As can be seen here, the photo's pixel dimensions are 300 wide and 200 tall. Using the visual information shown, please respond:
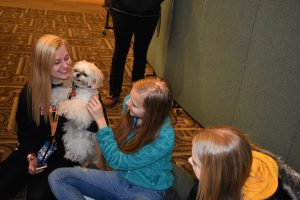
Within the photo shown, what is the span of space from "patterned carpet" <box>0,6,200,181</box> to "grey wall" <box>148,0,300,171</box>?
37 centimetres

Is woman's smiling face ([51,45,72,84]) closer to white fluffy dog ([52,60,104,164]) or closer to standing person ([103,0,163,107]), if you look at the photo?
white fluffy dog ([52,60,104,164])

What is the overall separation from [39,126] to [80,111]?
0.89 ft

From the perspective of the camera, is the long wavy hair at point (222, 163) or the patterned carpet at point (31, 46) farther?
the patterned carpet at point (31, 46)

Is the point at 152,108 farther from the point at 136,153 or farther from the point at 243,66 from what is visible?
the point at 243,66

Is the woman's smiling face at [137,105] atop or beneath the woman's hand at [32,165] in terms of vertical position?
atop

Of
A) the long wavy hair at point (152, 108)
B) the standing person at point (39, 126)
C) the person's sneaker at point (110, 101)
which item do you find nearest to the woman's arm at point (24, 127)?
the standing person at point (39, 126)

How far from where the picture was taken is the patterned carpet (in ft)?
8.60

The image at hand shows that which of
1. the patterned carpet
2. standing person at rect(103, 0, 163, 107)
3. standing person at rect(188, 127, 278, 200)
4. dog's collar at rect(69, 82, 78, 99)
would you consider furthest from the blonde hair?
standing person at rect(103, 0, 163, 107)

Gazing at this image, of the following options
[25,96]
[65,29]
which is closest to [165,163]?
[25,96]

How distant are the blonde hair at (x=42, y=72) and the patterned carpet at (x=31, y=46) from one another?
0.63 metres

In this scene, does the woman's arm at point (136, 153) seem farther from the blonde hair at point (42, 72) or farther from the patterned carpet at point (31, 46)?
the patterned carpet at point (31, 46)

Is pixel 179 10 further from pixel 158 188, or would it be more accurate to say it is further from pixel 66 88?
pixel 158 188

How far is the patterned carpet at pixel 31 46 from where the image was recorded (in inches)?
103

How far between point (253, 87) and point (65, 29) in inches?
169
